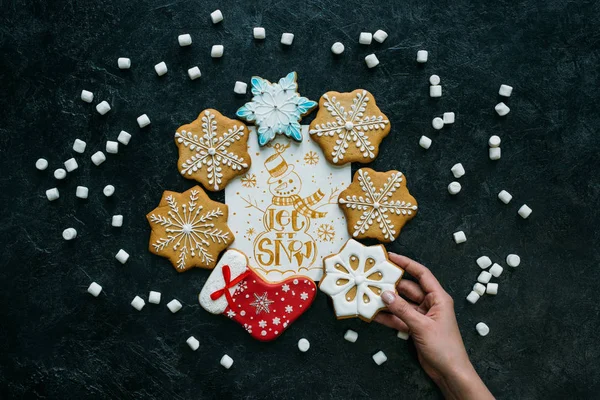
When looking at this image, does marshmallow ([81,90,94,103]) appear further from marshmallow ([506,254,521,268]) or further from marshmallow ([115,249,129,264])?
marshmallow ([506,254,521,268])

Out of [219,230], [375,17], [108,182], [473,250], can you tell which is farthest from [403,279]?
[108,182]

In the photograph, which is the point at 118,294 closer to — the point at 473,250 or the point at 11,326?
the point at 11,326

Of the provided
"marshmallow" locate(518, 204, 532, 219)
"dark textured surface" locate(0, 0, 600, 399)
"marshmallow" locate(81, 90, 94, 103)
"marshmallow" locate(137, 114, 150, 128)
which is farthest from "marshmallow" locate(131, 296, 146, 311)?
"marshmallow" locate(518, 204, 532, 219)

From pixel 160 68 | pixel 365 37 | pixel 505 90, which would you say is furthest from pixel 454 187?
pixel 160 68

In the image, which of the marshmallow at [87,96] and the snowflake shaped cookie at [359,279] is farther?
the marshmallow at [87,96]

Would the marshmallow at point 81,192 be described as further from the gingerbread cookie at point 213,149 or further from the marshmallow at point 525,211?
the marshmallow at point 525,211

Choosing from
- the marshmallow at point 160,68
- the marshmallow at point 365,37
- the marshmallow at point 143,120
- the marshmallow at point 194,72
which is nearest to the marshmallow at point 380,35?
the marshmallow at point 365,37

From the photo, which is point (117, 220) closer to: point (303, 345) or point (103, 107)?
point (103, 107)
